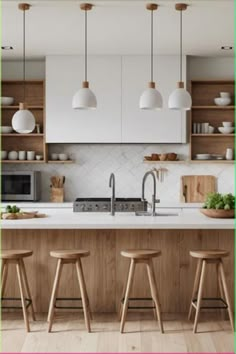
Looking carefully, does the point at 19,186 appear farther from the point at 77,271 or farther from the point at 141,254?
the point at 141,254

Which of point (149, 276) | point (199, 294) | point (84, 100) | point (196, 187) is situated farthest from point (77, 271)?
point (196, 187)

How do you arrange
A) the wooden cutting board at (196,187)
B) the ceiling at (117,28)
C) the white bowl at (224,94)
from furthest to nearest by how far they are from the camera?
the wooden cutting board at (196,187) < the white bowl at (224,94) < the ceiling at (117,28)

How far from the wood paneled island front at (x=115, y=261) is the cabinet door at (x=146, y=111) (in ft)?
7.27

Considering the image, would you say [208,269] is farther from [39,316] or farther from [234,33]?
[234,33]

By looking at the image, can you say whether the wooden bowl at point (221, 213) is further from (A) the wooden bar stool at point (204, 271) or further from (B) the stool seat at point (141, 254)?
(B) the stool seat at point (141, 254)

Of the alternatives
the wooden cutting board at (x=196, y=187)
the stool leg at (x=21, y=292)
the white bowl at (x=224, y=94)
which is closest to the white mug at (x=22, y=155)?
the wooden cutting board at (x=196, y=187)

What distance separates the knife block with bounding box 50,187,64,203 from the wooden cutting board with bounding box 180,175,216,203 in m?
1.42

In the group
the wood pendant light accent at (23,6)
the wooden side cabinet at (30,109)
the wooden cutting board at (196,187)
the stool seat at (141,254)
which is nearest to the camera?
the stool seat at (141,254)

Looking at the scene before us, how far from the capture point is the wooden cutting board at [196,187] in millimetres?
7289

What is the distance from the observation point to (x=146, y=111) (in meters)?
7.11

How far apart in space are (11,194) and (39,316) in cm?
242

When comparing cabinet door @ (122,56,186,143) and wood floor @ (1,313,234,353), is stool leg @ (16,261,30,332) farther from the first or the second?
cabinet door @ (122,56,186,143)

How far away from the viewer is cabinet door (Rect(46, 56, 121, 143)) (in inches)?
280

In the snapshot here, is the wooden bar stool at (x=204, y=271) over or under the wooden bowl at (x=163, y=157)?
under
